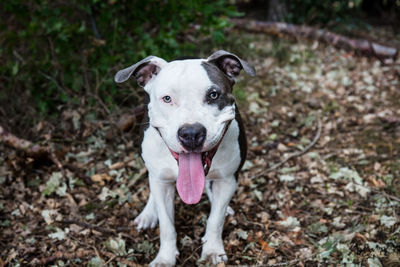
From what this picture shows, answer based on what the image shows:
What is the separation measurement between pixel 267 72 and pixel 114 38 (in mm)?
3010

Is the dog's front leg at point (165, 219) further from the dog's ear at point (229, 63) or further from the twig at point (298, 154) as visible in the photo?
the twig at point (298, 154)

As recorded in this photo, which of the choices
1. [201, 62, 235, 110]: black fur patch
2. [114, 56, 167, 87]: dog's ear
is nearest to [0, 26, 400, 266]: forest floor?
[201, 62, 235, 110]: black fur patch

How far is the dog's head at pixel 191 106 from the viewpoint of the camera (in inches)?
94.3

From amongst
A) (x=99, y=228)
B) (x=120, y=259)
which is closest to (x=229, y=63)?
(x=120, y=259)

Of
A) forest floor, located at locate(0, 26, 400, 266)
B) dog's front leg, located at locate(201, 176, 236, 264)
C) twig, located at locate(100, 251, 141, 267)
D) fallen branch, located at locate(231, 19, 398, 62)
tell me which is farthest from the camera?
fallen branch, located at locate(231, 19, 398, 62)

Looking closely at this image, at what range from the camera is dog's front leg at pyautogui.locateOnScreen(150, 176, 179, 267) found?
3061 millimetres

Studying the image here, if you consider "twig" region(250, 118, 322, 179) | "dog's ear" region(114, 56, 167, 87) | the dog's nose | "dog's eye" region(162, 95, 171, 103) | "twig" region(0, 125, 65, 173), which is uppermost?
"dog's ear" region(114, 56, 167, 87)

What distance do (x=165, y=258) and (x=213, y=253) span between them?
0.38 metres

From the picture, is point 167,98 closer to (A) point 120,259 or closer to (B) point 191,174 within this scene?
(B) point 191,174

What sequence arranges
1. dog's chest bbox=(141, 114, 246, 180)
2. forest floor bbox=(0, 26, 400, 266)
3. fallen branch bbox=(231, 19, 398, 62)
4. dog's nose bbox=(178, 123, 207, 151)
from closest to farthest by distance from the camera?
dog's nose bbox=(178, 123, 207, 151), dog's chest bbox=(141, 114, 246, 180), forest floor bbox=(0, 26, 400, 266), fallen branch bbox=(231, 19, 398, 62)

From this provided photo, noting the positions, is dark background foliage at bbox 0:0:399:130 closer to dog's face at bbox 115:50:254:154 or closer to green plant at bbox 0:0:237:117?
green plant at bbox 0:0:237:117

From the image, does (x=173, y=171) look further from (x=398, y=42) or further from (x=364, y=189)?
(x=398, y=42)

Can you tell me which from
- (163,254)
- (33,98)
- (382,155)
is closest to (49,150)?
(33,98)

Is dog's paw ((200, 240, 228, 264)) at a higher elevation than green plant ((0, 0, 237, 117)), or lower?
lower
